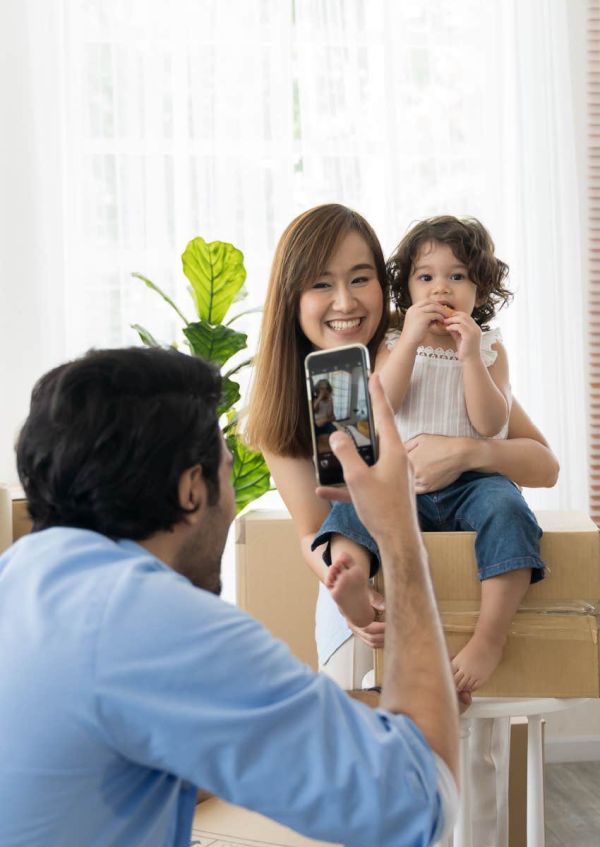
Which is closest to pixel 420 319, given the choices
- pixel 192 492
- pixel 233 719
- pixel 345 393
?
pixel 345 393

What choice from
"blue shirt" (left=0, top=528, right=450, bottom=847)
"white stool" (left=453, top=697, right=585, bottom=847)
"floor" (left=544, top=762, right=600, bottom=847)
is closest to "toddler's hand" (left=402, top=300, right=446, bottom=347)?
"white stool" (left=453, top=697, right=585, bottom=847)

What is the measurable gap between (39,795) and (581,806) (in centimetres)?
243

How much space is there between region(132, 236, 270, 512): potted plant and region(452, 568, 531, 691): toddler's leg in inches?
45.8

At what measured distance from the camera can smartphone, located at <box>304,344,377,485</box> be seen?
4.39 ft

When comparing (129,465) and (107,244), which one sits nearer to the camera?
(129,465)

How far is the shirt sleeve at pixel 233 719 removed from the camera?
2.84 ft

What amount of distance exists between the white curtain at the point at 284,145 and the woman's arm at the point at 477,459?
1.36m

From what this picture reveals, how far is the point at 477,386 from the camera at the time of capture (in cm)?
182

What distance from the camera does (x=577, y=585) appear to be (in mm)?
1646

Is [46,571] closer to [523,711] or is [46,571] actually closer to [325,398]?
[325,398]

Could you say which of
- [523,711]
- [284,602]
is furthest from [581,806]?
[523,711]

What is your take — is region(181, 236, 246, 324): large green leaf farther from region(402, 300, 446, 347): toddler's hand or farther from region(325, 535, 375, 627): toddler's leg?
region(325, 535, 375, 627): toddler's leg

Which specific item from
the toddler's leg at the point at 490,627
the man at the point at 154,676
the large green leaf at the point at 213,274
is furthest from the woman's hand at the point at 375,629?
the large green leaf at the point at 213,274

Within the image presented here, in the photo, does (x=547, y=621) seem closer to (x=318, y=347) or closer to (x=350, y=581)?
(x=350, y=581)
